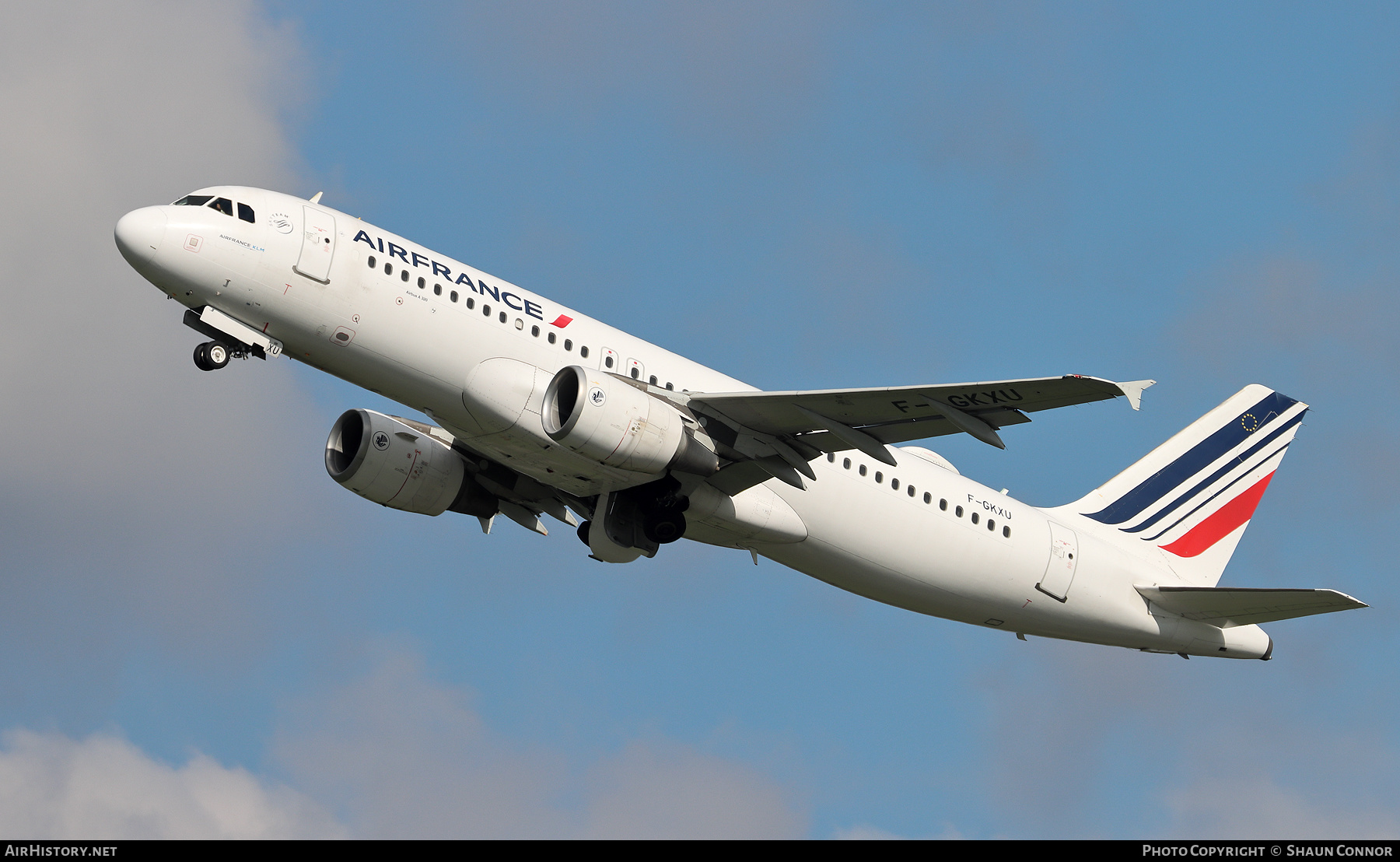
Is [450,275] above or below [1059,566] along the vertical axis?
above

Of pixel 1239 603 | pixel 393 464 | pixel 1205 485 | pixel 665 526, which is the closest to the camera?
pixel 665 526

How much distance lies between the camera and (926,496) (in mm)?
33312

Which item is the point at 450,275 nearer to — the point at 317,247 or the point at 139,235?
the point at 317,247

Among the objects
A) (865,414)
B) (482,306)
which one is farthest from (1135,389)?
(482,306)

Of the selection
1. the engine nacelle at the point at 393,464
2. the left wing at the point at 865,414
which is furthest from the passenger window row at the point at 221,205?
the left wing at the point at 865,414

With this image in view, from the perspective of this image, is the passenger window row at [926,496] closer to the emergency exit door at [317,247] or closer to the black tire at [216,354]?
the emergency exit door at [317,247]

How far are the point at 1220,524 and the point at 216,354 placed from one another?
25.9 metres

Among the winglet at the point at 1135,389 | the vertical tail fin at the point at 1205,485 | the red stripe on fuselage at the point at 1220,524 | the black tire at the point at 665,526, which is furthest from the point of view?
the red stripe on fuselage at the point at 1220,524

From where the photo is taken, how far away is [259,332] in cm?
2848

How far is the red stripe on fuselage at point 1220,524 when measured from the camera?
3859 centimetres

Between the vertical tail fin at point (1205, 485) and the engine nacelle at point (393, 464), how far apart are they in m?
15.9

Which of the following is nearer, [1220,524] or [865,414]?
[865,414]
